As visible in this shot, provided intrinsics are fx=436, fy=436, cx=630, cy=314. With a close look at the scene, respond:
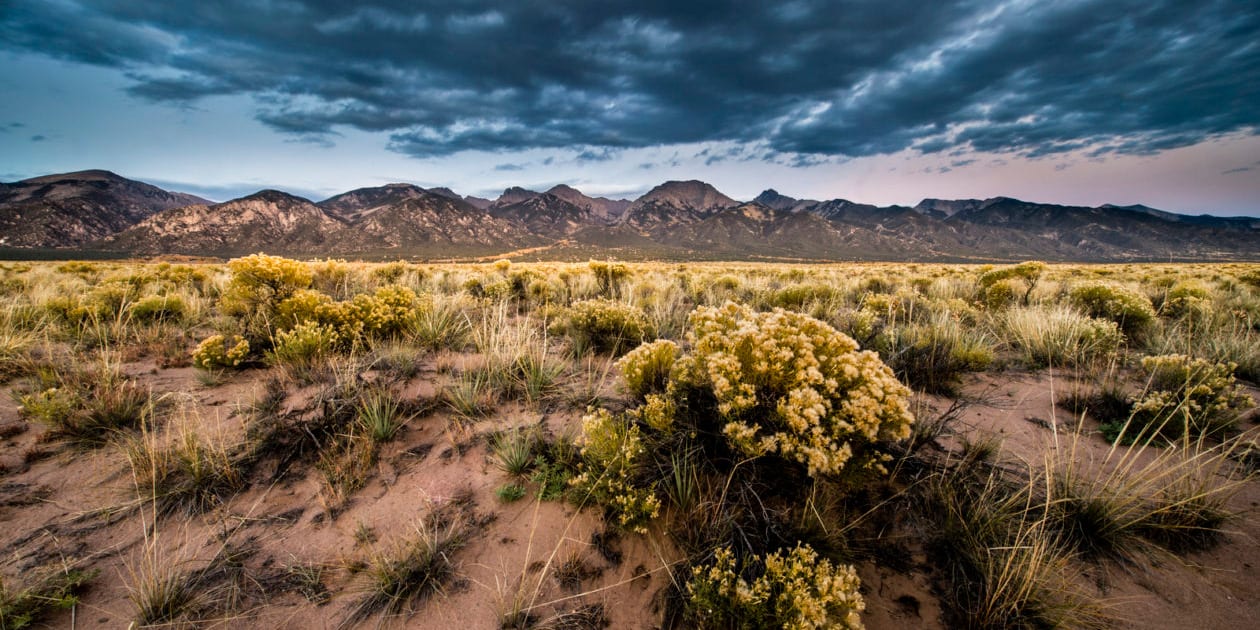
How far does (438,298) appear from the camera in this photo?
723 cm

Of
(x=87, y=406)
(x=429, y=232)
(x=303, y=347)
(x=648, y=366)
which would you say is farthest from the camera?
(x=429, y=232)

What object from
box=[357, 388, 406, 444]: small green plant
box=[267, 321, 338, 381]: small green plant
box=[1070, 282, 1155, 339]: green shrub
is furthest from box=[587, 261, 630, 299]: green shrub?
box=[1070, 282, 1155, 339]: green shrub

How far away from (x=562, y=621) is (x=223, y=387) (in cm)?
431

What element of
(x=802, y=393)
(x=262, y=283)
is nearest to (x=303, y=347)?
(x=262, y=283)

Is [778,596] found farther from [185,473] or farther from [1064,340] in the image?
[1064,340]

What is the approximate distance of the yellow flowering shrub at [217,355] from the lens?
4.50 metres

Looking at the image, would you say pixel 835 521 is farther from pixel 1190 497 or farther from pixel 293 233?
pixel 293 233

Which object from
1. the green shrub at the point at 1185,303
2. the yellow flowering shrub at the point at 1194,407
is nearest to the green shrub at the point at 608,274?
the yellow flowering shrub at the point at 1194,407

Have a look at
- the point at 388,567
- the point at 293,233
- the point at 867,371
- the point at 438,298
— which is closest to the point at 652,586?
the point at 388,567

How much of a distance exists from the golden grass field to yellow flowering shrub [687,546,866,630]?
0.6 inches

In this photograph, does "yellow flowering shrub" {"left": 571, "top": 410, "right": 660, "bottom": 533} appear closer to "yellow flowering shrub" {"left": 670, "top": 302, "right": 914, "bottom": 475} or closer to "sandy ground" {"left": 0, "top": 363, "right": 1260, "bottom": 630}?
"sandy ground" {"left": 0, "top": 363, "right": 1260, "bottom": 630}

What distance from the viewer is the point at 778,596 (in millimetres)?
1982

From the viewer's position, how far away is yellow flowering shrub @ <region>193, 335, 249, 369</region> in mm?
4504

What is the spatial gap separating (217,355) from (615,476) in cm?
467
